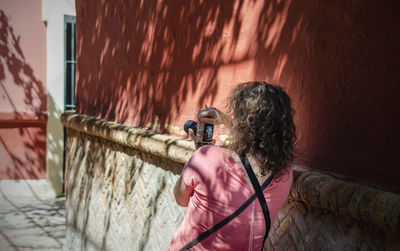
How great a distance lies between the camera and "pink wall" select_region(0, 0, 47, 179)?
8555 mm

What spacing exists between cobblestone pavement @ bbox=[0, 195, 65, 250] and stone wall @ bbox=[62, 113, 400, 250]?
0.76 metres

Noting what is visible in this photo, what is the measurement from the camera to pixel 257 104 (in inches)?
67.6

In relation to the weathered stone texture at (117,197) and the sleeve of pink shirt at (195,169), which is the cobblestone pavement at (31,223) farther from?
the sleeve of pink shirt at (195,169)

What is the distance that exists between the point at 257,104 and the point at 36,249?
5.27 meters

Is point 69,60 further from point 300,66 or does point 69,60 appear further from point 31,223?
point 300,66

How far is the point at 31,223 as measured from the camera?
7055mm

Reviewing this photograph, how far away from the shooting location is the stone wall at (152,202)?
1.66 meters

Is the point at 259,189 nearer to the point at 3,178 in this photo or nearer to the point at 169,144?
Answer: the point at 169,144

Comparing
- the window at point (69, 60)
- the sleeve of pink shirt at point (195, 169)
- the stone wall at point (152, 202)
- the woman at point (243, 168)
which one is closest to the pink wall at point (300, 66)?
the stone wall at point (152, 202)

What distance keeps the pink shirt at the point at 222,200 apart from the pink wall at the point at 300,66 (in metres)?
0.37

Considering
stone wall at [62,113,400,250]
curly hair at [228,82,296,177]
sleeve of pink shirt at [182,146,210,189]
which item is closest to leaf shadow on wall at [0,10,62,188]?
stone wall at [62,113,400,250]

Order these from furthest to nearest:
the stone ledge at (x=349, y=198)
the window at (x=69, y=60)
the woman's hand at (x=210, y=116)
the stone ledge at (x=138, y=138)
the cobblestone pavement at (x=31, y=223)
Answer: the window at (x=69, y=60)
the cobblestone pavement at (x=31, y=223)
the stone ledge at (x=138, y=138)
the woman's hand at (x=210, y=116)
the stone ledge at (x=349, y=198)

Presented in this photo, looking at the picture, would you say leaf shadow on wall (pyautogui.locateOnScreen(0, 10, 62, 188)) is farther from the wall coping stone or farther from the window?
the wall coping stone

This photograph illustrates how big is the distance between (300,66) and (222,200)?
0.82 meters
